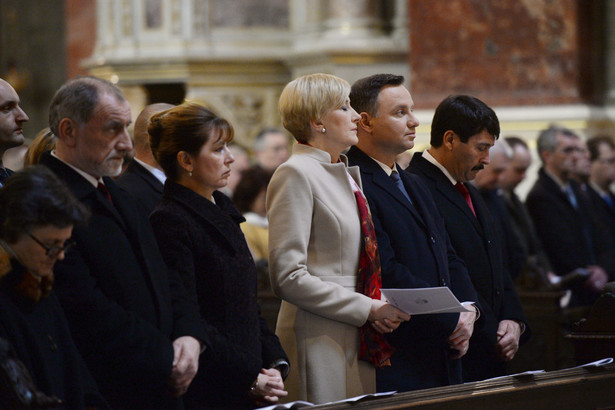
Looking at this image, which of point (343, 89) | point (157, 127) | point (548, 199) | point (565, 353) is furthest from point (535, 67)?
point (157, 127)

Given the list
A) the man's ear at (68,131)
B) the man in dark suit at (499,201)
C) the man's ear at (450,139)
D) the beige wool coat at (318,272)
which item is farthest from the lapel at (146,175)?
the man in dark suit at (499,201)

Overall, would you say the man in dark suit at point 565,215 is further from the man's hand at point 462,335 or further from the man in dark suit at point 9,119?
the man in dark suit at point 9,119

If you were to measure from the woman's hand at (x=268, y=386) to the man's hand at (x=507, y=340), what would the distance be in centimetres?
113

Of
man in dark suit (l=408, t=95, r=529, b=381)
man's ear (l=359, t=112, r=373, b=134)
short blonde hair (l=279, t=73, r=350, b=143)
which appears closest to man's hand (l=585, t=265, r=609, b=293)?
man in dark suit (l=408, t=95, r=529, b=381)

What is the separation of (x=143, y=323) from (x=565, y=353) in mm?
4096

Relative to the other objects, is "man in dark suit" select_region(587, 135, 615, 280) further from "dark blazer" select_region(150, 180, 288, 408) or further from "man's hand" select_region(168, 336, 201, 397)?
"man's hand" select_region(168, 336, 201, 397)

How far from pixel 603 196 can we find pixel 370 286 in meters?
4.55

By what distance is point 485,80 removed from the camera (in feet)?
27.1

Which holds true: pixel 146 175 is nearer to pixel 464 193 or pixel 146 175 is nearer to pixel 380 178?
pixel 380 178

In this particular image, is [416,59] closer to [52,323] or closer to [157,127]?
[157,127]

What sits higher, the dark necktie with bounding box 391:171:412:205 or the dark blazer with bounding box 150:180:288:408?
the dark necktie with bounding box 391:171:412:205

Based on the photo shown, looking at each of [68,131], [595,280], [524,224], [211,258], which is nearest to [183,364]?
[211,258]

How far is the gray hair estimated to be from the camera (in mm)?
3240

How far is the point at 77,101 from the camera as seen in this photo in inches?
128
